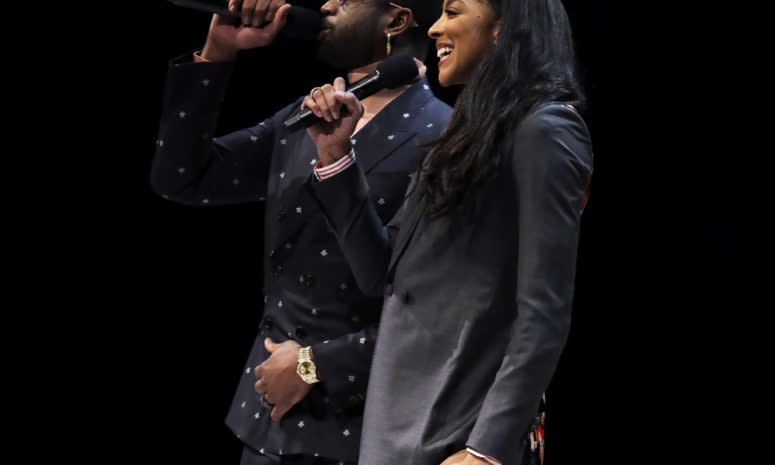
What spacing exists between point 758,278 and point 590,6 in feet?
2.48

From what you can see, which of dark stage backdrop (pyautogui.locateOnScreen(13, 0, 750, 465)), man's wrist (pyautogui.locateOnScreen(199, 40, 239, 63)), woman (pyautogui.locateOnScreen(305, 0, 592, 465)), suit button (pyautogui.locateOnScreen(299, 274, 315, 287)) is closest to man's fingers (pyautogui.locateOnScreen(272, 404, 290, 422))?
suit button (pyautogui.locateOnScreen(299, 274, 315, 287))

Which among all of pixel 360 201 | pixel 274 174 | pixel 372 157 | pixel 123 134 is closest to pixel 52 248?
pixel 123 134

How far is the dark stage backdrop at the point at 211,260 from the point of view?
258 centimetres

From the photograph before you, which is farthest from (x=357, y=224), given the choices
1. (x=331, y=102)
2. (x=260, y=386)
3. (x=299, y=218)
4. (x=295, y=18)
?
(x=295, y=18)

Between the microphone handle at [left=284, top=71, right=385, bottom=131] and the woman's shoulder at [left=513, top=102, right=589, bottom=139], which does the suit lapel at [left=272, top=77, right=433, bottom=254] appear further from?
the woman's shoulder at [left=513, top=102, right=589, bottom=139]

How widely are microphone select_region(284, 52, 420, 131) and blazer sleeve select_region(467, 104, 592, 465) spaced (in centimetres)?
35

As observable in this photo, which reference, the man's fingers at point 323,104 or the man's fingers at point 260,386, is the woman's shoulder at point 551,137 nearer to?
the man's fingers at point 323,104

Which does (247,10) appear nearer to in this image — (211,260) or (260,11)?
(260,11)

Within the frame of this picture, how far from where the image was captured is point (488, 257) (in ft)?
5.01

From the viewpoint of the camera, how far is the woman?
1.44 metres

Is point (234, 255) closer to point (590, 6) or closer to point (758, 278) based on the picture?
point (590, 6)

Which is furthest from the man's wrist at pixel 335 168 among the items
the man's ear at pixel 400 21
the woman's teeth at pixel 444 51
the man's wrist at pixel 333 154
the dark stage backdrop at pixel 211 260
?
the dark stage backdrop at pixel 211 260

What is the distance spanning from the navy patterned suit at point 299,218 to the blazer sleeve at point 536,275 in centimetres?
46

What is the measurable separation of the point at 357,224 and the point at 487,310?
297mm
